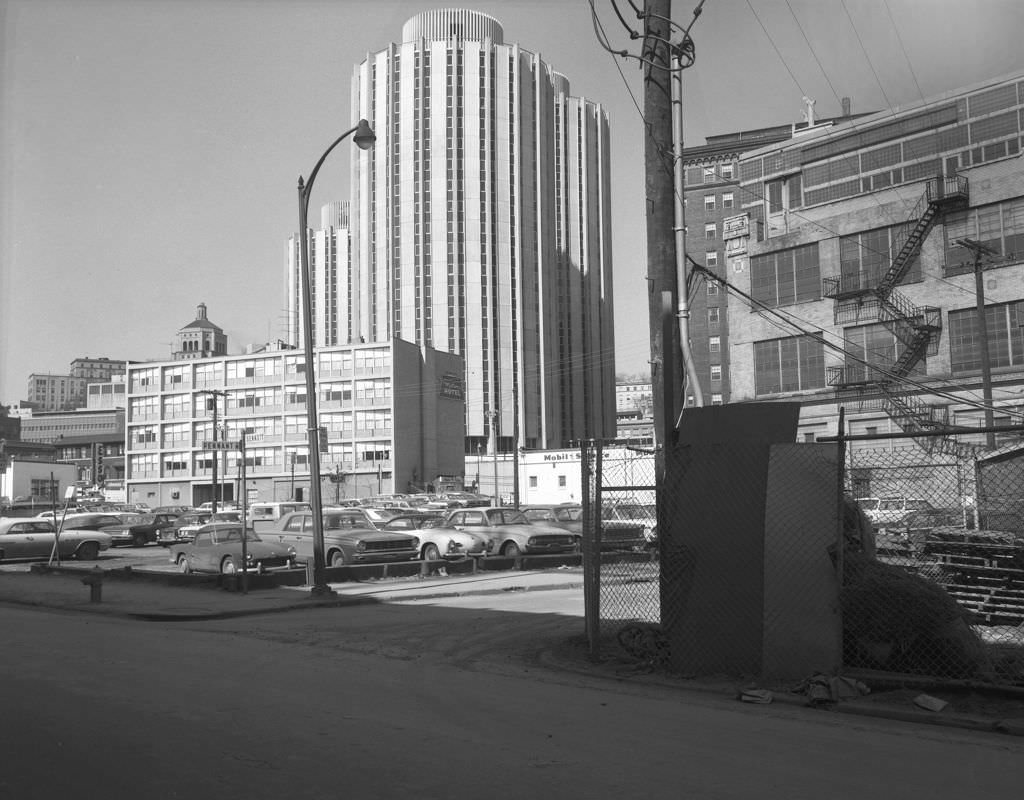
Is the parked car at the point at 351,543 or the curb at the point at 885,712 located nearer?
the curb at the point at 885,712

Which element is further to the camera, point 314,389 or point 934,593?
point 314,389

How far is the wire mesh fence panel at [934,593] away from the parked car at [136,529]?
33.8m

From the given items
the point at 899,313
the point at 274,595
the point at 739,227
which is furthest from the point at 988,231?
the point at 274,595

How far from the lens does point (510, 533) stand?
26609 mm

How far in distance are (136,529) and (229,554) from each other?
66.7 ft

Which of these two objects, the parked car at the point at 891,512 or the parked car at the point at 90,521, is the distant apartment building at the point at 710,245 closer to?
the parked car at the point at 90,521

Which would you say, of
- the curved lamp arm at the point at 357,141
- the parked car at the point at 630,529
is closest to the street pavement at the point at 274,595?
the parked car at the point at 630,529

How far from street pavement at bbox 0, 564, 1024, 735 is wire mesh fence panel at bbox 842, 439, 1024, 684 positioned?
184 cm

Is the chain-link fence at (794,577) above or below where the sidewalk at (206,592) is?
above

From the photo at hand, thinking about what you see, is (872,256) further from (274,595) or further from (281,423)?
(281,423)

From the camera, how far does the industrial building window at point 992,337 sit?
40.9 meters

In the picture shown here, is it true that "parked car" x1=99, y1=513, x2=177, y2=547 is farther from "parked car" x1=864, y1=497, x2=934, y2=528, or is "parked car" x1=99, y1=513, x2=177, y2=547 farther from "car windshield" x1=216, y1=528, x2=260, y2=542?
"parked car" x1=864, y1=497, x2=934, y2=528

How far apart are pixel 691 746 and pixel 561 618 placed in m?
8.01

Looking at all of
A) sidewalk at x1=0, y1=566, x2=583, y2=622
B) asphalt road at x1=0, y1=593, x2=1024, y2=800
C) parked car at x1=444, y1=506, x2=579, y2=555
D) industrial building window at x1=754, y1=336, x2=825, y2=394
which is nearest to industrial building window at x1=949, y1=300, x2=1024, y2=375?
industrial building window at x1=754, y1=336, x2=825, y2=394
